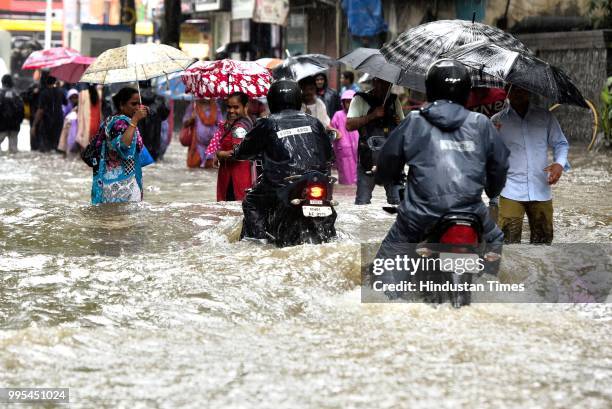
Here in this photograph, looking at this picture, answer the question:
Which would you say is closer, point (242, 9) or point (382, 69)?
point (382, 69)

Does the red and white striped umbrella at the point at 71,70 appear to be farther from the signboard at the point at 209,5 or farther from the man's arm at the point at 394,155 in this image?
the man's arm at the point at 394,155

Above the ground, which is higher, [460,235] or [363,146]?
[363,146]

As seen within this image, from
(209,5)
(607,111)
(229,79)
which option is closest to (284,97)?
(229,79)

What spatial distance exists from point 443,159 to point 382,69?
4.01 metres

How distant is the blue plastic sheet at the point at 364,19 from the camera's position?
23.6 m

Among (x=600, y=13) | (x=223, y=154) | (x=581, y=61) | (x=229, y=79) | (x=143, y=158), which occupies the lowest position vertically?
(x=143, y=158)

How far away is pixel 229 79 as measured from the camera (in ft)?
32.4

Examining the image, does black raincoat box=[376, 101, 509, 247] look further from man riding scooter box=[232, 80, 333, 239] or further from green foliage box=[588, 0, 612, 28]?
green foliage box=[588, 0, 612, 28]

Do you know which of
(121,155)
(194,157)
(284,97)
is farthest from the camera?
(194,157)

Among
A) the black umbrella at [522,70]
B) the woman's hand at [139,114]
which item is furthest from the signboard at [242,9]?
the black umbrella at [522,70]

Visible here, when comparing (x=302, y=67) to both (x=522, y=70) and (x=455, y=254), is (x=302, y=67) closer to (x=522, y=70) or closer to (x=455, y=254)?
(x=522, y=70)

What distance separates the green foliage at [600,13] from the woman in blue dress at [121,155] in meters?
12.1

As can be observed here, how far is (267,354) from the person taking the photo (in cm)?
521

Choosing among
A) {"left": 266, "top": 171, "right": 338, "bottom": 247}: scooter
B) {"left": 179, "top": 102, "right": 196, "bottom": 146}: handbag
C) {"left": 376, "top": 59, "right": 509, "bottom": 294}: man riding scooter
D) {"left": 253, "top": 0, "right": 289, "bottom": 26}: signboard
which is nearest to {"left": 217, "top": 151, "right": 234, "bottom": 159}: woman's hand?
{"left": 266, "top": 171, "right": 338, "bottom": 247}: scooter
